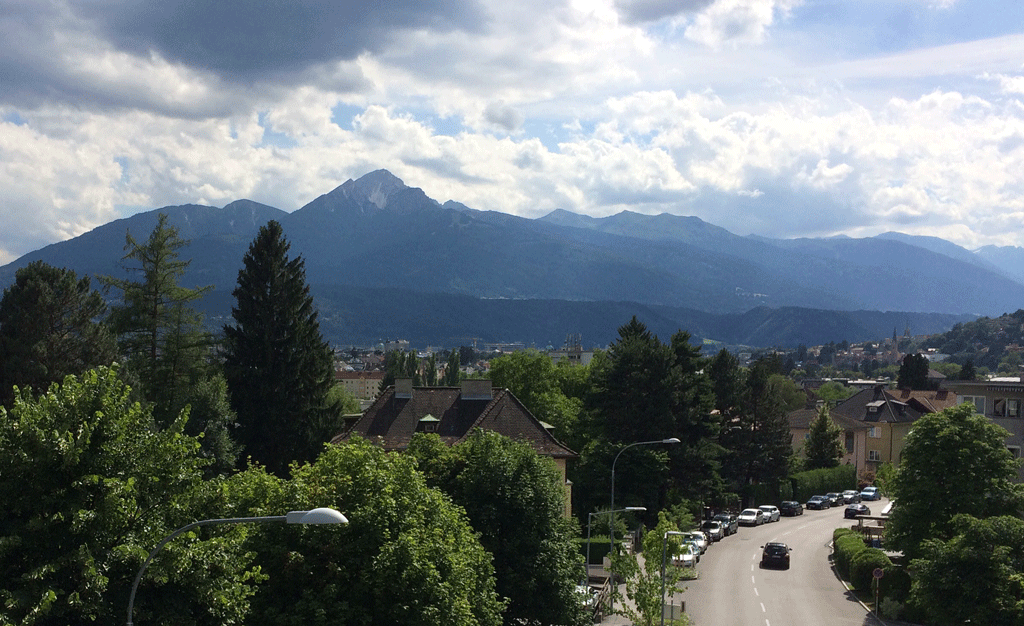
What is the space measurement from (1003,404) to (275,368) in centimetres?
4438

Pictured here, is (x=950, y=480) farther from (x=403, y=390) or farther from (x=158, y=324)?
(x=158, y=324)

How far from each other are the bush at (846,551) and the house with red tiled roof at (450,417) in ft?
53.0

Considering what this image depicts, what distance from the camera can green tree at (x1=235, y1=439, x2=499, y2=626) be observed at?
25.5 m

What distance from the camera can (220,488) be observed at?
2136 cm

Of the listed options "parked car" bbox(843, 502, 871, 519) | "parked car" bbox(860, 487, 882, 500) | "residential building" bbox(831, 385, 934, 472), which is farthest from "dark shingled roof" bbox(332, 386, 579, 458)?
"residential building" bbox(831, 385, 934, 472)

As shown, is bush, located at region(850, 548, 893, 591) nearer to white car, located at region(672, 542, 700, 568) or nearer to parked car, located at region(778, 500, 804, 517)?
white car, located at region(672, 542, 700, 568)

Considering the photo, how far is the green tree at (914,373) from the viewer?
150250 millimetres

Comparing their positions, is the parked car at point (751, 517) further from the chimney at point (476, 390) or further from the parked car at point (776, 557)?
the chimney at point (476, 390)

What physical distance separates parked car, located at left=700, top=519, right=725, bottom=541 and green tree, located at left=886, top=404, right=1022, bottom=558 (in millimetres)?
24555

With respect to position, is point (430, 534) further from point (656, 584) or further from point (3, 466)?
point (656, 584)

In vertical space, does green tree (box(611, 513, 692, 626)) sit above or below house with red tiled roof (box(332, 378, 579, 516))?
below

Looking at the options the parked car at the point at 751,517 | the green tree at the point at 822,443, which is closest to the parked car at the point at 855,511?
the parked car at the point at 751,517

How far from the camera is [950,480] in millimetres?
46344

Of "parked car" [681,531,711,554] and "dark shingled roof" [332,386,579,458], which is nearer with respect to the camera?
"dark shingled roof" [332,386,579,458]
